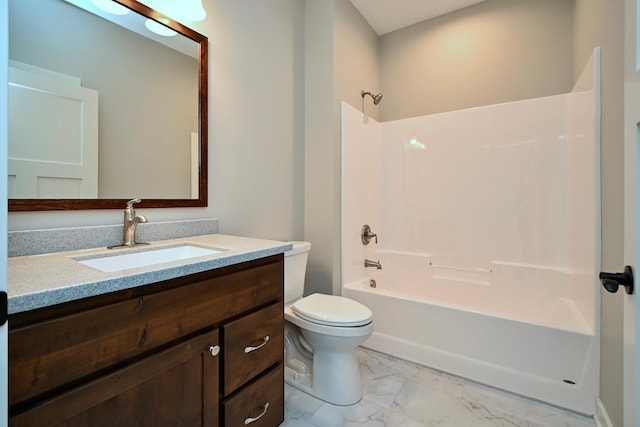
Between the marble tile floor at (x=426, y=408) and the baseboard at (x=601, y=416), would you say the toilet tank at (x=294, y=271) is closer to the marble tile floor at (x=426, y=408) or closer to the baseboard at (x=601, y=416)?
the marble tile floor at (x=426, y=408)

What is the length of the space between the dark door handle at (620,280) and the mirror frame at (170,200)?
1.59m

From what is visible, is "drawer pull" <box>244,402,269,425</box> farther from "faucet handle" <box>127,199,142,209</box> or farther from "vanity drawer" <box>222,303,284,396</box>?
"faucet handle" <box>127,199,142,209</box>

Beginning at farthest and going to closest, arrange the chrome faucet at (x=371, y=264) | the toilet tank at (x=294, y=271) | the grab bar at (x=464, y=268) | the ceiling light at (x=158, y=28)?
the chrome faucet at (x=371, y=264) < the grab bar at (x=464, y=268) < the toilet tank at (x=294, y=271) < the ceiling light at (x=158, y=28)

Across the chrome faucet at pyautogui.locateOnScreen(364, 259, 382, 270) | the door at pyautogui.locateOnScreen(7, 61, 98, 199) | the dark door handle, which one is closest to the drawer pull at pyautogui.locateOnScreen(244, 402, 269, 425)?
the door at pyautogui.locateOnScreen(7, 61, 98, 199)

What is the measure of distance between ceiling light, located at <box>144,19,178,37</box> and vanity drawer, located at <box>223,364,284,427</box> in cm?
163

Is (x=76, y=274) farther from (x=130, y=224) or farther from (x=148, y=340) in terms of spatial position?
(x=130, y=224)

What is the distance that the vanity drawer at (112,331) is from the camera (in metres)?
0.64

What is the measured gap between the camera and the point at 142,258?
48.2 inches

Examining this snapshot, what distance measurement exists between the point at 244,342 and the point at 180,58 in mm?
1383

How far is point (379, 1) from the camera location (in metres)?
2.40

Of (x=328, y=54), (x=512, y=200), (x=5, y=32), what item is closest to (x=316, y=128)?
(x=328, y=54)

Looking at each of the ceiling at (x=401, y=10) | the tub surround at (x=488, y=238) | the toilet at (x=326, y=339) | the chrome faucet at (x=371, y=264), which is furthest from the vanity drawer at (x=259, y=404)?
the ceiling at (x=401, y=10)

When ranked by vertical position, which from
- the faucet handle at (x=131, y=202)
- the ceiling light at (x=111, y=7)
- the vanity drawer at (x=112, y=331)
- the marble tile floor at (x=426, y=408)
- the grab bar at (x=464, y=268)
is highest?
the ceiling light at (x=111, y=7)

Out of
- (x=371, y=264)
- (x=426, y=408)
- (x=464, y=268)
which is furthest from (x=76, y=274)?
(x=464, y=268)
